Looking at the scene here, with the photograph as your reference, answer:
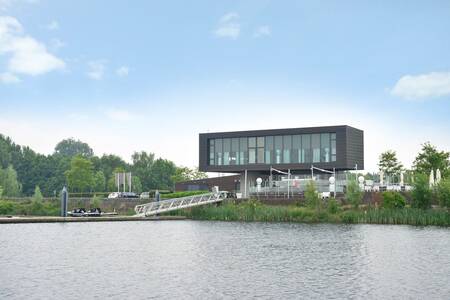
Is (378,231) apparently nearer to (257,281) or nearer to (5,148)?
(257,281)

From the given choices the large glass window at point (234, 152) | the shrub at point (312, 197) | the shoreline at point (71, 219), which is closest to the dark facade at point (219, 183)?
the large glass window at point (234, 152)

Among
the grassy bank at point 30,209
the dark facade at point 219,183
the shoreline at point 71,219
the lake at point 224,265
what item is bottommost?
the lake at point 224,265

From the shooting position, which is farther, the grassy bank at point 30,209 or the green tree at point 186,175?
the green tree at point 186,175

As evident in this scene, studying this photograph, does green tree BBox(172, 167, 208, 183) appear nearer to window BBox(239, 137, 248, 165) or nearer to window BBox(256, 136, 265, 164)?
window BBox(239, 137, 248, 165)

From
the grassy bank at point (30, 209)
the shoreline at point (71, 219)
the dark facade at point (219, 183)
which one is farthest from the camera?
the dark facade at point (219, 183)

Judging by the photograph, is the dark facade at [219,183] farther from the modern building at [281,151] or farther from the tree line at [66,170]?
the tree line at [66,170]

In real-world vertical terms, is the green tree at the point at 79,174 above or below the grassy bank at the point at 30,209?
above

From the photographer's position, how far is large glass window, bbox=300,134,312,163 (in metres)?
78.8

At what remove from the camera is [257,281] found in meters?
22.6

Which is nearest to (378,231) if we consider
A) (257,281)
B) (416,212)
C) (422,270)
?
(416,212)

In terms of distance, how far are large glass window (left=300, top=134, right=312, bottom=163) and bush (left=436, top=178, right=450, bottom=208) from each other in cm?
2549

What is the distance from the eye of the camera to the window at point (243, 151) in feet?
272

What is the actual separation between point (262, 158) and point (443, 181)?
30.6 meters

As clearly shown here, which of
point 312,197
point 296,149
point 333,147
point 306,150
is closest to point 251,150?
point 296,149
